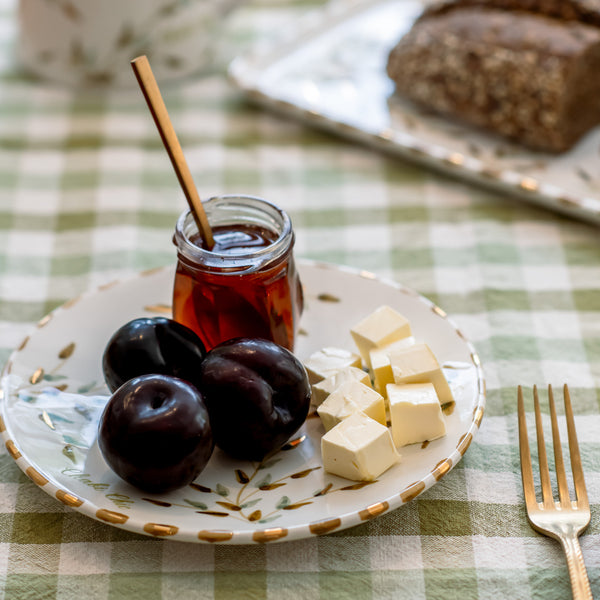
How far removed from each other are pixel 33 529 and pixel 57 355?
0.17 m

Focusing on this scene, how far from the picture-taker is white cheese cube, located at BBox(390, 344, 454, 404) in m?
0.69

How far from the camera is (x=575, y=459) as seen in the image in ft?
2.24

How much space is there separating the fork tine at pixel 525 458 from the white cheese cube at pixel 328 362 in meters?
0.15

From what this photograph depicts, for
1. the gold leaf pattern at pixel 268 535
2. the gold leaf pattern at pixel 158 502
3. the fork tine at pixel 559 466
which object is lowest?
the fork tine at pixel 559 466

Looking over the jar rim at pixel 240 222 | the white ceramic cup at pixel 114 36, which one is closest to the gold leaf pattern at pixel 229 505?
the jar rim at pixel 240 222

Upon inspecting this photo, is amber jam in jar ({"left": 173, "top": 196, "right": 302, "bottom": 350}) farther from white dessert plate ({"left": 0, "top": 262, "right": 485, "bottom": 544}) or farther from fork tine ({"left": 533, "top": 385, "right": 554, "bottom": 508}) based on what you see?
fork tine ({"left": 533, "top": 385, "right": 554, "bottom": 508})

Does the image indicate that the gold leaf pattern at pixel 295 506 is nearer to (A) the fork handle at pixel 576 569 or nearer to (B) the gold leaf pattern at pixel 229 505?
(B) the gold leaf pattern at pixel 229 505

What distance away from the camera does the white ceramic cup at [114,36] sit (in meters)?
1.23

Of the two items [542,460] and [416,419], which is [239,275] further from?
[542,460]

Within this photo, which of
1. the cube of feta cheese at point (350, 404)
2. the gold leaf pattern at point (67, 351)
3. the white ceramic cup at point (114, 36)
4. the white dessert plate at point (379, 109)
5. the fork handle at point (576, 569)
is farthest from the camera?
the white ceramic cup at point (114, 36)

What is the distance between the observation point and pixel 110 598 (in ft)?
2.00

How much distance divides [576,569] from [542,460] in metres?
0.11

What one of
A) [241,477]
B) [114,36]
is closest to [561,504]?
[241,477]

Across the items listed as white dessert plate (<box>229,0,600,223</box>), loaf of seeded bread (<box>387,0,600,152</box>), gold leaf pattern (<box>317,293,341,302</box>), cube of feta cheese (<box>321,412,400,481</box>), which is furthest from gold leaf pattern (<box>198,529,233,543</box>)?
loaf of seeded bread (<box>387,0,600,152</box>)
